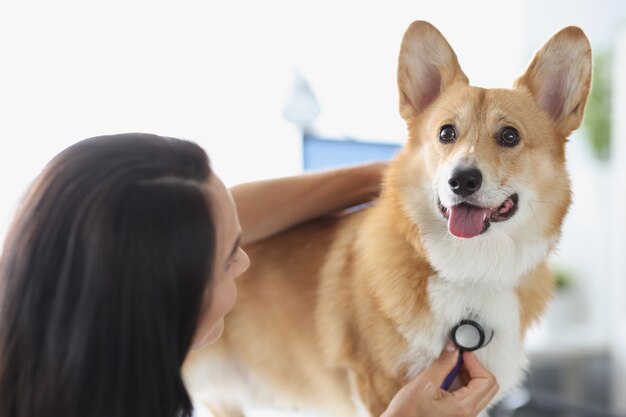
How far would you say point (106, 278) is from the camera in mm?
616

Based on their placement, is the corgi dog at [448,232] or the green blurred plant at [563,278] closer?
the corgi dog at [448,232]

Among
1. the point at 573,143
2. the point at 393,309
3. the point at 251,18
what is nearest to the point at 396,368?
the point at 393,309

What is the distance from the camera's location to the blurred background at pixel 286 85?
162 cm

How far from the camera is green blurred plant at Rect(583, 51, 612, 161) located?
3.02m

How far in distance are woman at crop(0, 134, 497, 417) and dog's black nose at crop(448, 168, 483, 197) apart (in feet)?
1.46

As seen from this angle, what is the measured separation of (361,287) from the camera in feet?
3.93

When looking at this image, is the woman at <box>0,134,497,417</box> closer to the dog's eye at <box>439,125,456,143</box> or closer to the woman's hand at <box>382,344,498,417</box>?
the woman's hand at <box>382,344,498,417</box>

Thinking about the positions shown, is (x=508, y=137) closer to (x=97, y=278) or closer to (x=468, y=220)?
(x=468, y=220)

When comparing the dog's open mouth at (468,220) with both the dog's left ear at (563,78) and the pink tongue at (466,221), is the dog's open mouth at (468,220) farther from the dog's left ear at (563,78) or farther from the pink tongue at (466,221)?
the dog's left ear at (563,78)

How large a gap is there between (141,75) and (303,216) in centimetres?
75

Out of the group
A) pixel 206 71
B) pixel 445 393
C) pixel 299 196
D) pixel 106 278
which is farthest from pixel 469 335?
pixel 206 71

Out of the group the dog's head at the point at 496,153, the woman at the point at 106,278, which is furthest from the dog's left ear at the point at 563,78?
the woman at the point at 106,278

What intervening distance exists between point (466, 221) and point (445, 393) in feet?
0.90

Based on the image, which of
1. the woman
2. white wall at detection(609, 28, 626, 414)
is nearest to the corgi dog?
the woman
